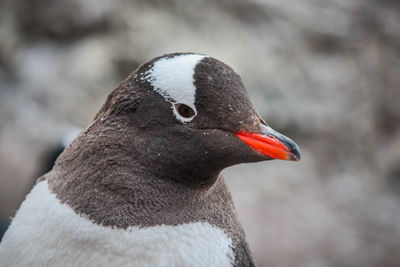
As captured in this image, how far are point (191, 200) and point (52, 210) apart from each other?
463mm

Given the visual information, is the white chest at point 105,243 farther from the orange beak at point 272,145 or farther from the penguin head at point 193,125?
the orange beak at point 272,145

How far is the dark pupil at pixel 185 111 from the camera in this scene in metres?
1.54

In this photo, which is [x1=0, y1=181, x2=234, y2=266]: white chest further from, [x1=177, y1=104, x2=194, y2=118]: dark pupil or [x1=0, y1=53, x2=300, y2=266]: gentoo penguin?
[x1=177, y1=104, x2=194, y2=118]: dark pupil

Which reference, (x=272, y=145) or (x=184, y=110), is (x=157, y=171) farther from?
(x=272, y=145)

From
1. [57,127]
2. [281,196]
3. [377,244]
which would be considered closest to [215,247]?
[57,127]

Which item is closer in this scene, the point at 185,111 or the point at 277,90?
the point at 185,111

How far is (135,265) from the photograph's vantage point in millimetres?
1514

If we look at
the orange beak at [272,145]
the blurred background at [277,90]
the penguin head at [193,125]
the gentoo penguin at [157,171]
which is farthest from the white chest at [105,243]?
the blurred background at [277,90]

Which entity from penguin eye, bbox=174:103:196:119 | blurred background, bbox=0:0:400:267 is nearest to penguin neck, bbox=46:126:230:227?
penguin eye, bbox=174:103:196:119

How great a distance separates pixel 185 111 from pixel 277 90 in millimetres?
4089

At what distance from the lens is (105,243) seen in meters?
1.52

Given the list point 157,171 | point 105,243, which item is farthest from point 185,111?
point 105,243

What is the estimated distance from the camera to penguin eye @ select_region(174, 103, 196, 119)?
60.4 inches

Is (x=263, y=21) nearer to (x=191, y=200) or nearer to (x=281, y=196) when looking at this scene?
(x=281, y=196)
